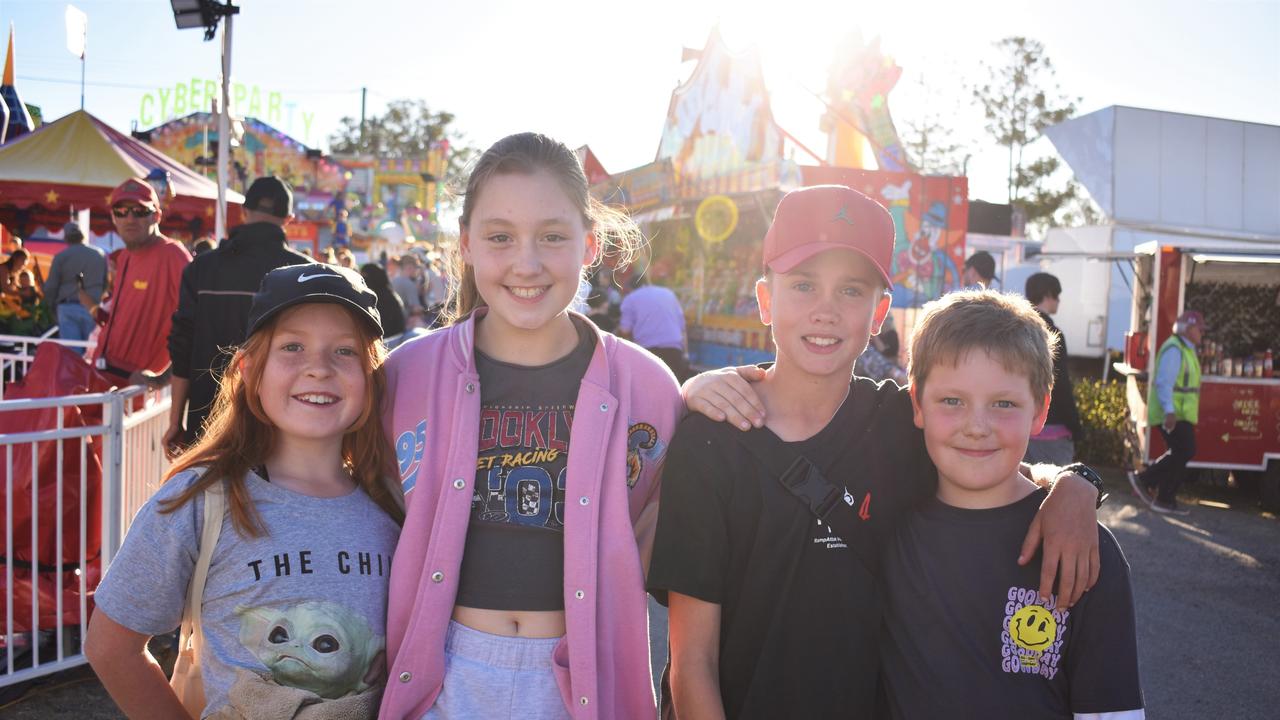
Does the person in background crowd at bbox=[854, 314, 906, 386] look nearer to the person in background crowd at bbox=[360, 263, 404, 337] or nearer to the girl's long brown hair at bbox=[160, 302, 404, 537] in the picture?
the person in background crowd at bbox=[360, 263, 404, 337]

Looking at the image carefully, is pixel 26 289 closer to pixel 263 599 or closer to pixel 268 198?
pixel 268 198

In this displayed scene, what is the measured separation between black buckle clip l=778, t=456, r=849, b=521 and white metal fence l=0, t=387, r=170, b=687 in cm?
333

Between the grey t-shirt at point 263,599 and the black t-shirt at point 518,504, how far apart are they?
0.24 metres

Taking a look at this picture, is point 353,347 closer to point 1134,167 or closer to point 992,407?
point 992,407

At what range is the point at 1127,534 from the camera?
24.0 ft

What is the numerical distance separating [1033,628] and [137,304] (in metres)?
5.03

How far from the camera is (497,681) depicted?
1.83m

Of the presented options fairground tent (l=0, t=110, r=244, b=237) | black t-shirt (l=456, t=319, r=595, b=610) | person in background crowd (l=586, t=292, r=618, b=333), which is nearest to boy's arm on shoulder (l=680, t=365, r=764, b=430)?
black t-shirt (l=456, t=319, r=595, b=610)

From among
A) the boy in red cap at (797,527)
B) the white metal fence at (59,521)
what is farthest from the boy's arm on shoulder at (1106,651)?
the white metal fence at (59,521)

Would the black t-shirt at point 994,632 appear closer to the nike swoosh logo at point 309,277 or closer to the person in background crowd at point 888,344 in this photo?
the nike swoosh logo at point 309,277

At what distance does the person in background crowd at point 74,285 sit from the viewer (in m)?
9.25

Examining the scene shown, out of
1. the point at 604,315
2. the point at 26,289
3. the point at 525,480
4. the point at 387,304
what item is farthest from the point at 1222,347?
the point at 26,289

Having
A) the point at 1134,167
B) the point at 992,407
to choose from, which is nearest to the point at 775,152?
the point at 1134,167

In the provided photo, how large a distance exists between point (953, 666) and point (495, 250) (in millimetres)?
1338
